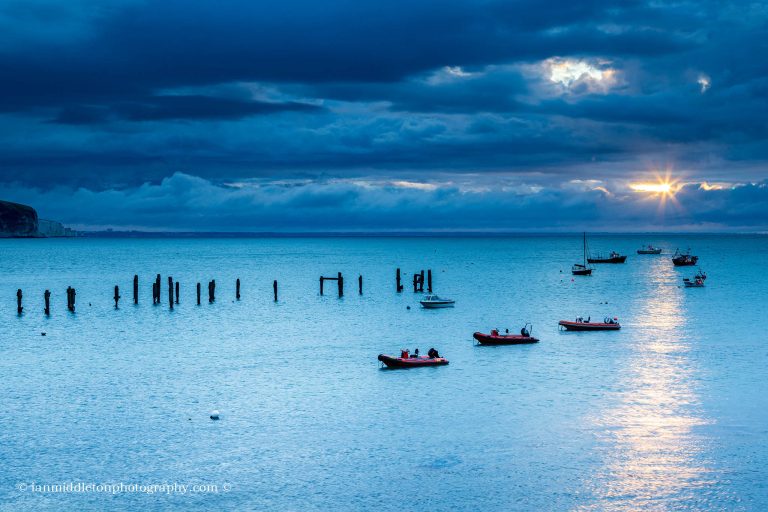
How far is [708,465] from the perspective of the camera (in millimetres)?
33156

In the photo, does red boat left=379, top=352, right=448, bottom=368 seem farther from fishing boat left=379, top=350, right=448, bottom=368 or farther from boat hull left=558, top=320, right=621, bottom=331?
boat hull left=558, top=320, right=621, bottom=331

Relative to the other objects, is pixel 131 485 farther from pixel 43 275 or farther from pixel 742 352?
pixel 43 275

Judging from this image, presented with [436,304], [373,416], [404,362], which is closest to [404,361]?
[404,362]

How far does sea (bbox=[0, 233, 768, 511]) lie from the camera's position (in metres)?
30.7

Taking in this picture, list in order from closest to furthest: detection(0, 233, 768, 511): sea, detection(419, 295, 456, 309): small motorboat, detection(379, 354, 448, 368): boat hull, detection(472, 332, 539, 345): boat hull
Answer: detection(0, 233, 768, 511): sea < detection(379, 354, 448, 368): boat hull < detection(472, 332, 539, 345): boat hull < detection(419, 295, 456, 309): small motorboat

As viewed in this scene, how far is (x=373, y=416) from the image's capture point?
136ft

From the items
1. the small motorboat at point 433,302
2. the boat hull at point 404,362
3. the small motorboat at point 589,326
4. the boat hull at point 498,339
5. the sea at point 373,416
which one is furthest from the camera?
the small motorboat at point 433,302

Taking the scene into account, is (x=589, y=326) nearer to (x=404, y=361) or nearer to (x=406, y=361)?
(x=406, y=361)

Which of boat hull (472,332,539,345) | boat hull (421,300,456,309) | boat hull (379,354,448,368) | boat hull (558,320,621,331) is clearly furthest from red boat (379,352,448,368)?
boat hull (421,300,456,309)

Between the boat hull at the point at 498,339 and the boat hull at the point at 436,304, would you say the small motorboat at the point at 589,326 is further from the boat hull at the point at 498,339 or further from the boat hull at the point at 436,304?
the boat hull at the point at 436,304

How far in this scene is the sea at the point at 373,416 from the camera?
30.7 m

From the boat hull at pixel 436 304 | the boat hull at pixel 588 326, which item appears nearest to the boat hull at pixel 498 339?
the boat hull at pixel 588 326

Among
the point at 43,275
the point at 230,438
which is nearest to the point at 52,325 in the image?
the point at 230,438

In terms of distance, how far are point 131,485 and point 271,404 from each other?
13229 millimetres
